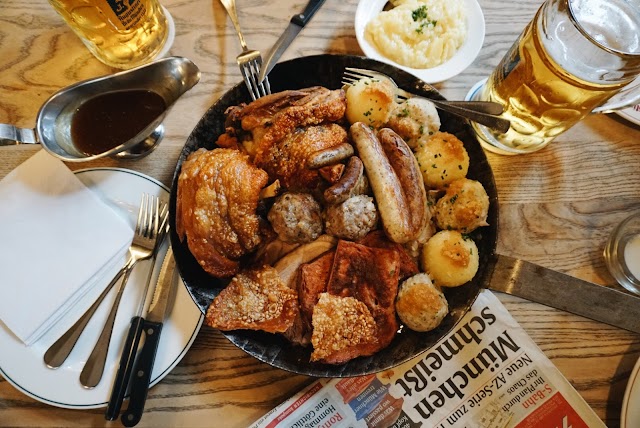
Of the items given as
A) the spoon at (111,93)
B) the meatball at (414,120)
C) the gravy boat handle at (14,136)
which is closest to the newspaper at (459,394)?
the meatball at (414,120)

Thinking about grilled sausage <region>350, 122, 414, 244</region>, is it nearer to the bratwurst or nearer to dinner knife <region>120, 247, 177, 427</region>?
the bratwurst

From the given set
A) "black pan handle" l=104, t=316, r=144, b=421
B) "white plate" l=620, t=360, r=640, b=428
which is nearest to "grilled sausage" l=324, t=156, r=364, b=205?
"black pan handle" l=104, t=316, r=144, b=421

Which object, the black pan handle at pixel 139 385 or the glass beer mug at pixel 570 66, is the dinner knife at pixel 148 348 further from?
the glass beer mug at pixel 570 66

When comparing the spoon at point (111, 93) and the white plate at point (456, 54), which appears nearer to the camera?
the spoon at point (111, 93)

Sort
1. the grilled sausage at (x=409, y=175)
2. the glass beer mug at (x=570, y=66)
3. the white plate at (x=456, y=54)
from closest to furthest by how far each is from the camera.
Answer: the glass beer mug at (x=570, y=66)
the grilled sausage at (x=409, y=175)
the white plate at (x=456, y=54)

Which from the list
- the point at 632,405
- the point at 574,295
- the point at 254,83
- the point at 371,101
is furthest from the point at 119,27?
the point at 632,405

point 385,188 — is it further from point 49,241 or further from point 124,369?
point 49,241

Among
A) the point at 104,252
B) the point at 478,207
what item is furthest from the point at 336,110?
the point at 104,252
